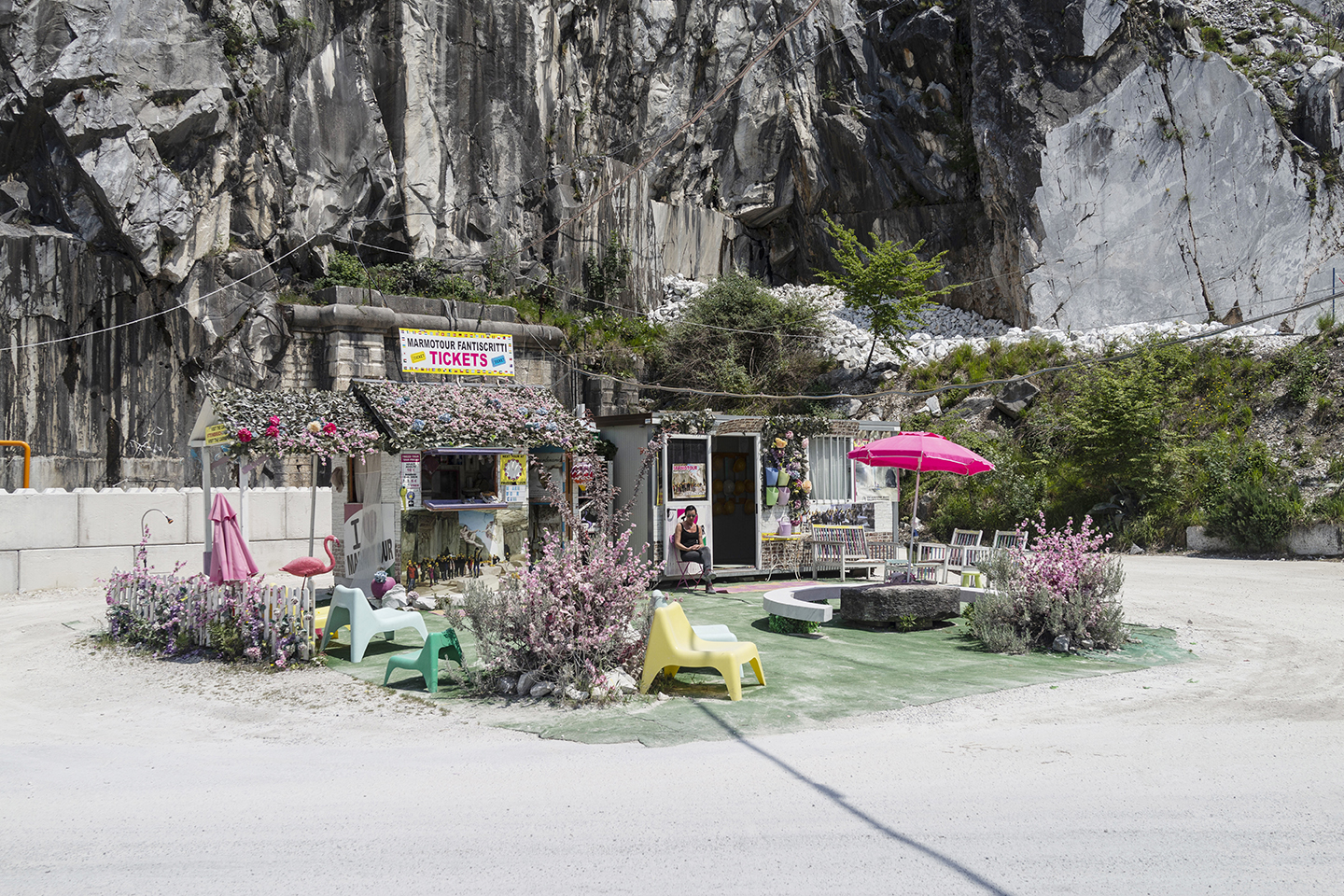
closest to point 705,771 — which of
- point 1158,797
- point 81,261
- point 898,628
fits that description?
point 1158,797

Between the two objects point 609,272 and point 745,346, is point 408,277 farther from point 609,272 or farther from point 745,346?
point 745,346

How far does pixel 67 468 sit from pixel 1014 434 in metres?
22.4

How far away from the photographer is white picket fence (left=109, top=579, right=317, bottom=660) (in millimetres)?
7719

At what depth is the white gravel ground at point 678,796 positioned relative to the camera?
3.45 m

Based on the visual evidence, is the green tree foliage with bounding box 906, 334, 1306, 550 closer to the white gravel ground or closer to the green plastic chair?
the white gravel ground

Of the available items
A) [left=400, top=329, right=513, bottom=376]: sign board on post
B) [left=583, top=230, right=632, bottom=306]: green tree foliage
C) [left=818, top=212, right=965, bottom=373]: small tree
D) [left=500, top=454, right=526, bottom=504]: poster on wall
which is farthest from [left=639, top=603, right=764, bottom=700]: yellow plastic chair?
[left=583, top=230, right=632, bottom=306]: green tree foliage

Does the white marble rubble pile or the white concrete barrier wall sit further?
the white marble rubble pile

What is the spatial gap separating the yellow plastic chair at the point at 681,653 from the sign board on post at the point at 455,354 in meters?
9.71

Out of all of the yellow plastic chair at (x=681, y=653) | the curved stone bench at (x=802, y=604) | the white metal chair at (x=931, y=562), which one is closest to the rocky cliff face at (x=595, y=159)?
the white metal chair at (x=931, y=562)

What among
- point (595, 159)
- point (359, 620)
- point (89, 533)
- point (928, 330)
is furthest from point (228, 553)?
point (928, 330)

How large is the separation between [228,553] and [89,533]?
6.97 meters

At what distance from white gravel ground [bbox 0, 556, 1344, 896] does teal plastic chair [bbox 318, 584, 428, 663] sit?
0.74m

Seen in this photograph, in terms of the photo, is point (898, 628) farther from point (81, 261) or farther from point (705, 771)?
point (81, 261)

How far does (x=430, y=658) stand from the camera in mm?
6746
